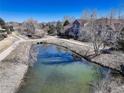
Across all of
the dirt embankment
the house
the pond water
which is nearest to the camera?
the dirt embankment

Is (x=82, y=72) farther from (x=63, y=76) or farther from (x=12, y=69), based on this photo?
(x=12, y=69)

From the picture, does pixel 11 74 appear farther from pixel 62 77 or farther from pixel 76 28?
pixel 76 28

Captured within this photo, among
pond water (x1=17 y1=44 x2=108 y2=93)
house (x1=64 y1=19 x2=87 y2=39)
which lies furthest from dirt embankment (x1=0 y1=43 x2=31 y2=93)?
house (x1=64 y1=19 x2=87 y2=39)

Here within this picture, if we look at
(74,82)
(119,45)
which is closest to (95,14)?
(119,45)

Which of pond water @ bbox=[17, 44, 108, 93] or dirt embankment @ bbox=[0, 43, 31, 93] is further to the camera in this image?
pond water @ bbox=[17, 44, 108, 93]

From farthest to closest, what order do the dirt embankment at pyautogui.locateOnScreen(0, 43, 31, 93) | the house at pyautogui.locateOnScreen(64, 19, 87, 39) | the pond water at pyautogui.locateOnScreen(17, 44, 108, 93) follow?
the house at pyautogui.locateOnScreen(64, 19, 87, 39), the pond water at pyautogui.locateOnScreen(17, 44, 108, 93), the dirt embankment at pyautogui.locateOnScreen(0, 43, 31, 93)

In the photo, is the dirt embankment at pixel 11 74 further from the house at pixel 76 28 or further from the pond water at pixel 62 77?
the house at pixel 76 28

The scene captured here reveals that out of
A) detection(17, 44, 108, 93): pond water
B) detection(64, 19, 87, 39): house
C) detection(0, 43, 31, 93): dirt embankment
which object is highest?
detection(64, 19, 87, 39): house

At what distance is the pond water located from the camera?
61.3 feet

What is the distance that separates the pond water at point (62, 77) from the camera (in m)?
18.7

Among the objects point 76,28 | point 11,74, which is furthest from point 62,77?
point 76,28

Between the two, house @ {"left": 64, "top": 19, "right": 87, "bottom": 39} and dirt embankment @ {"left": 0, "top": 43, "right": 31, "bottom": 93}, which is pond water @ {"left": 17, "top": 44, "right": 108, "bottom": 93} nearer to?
dirt embankment @ {"left": 0, "top": 43, "right": 31, "bottom": 93}

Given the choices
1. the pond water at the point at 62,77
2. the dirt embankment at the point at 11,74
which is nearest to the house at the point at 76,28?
the pond water at the point at 62,77

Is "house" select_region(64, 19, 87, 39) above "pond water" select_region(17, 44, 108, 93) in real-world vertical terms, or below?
above
